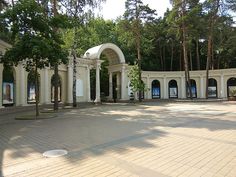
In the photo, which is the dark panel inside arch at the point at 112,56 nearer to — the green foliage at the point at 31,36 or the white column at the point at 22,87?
the white column at the point at 22,87

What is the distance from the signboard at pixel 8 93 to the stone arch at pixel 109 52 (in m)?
Answer: 11.9

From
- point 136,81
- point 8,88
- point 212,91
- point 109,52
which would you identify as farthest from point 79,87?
point 212,91

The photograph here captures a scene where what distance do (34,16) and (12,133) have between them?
7401 mm

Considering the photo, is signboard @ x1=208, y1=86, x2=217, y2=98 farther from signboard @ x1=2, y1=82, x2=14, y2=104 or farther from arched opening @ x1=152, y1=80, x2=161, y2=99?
signboard @ x1=2, y1=82, x2=14, y2=104

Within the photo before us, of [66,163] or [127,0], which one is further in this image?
[127,0]

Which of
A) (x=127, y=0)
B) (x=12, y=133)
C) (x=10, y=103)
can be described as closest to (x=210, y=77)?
(x=127, y=0)

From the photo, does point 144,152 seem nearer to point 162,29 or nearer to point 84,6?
point 84,6

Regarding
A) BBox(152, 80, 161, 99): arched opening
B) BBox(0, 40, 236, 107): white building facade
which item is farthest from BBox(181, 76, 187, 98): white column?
BBox(152, 80, 161, 99): arched opening

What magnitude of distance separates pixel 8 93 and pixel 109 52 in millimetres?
16725

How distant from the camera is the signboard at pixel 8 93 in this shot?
64.5 ft

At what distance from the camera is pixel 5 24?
50.3 ft

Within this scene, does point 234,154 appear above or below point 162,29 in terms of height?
below

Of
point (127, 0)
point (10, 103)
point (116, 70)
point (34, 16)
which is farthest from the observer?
point (116, 70)

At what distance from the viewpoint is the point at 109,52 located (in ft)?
113
